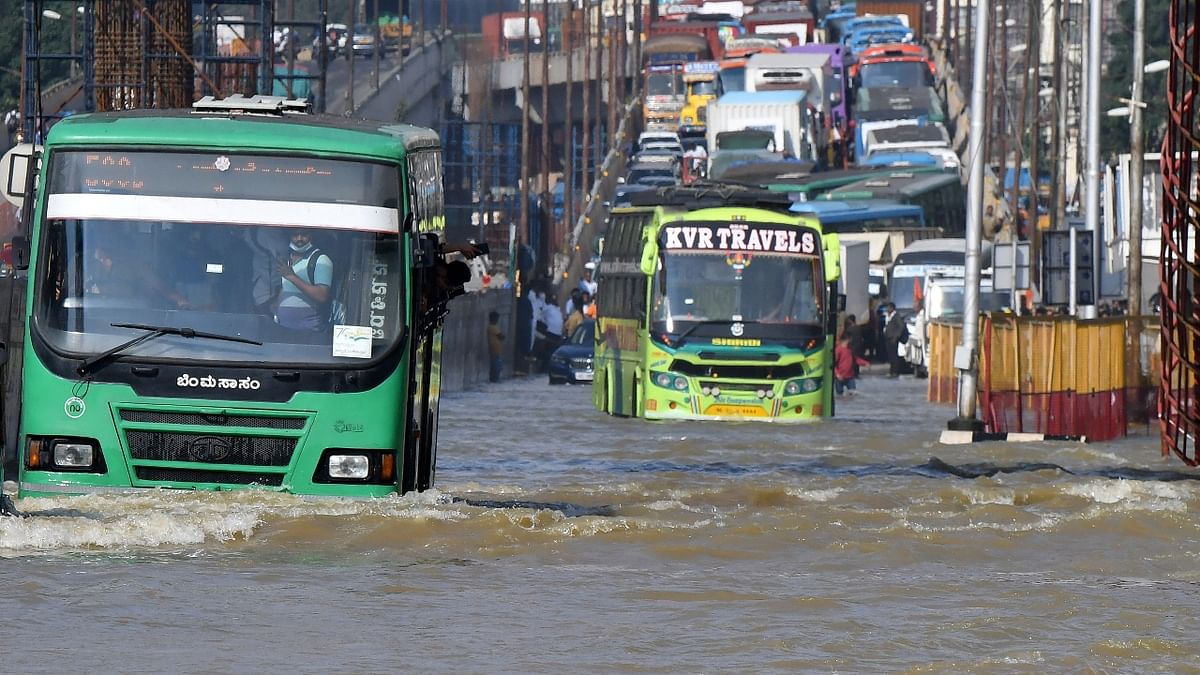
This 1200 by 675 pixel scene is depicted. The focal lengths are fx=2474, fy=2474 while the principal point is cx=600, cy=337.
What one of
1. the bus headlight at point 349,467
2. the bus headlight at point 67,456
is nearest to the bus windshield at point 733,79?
the bus headlight at point 349,467

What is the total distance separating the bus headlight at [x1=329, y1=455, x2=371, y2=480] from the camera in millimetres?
13320

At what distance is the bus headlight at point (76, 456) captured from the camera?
13070 millimetres

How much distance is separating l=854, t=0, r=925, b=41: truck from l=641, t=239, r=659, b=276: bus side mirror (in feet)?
242

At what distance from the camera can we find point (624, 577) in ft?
42.1

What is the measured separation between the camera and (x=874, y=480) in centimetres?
2056

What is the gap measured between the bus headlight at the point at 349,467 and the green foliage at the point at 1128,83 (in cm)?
7217

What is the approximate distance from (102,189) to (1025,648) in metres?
5.75

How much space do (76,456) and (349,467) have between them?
144 centimetres

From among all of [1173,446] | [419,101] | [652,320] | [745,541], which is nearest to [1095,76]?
[652,320]

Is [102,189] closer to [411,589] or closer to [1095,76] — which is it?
[411,589]

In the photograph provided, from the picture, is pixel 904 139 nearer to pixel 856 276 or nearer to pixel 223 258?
pixel 856 276

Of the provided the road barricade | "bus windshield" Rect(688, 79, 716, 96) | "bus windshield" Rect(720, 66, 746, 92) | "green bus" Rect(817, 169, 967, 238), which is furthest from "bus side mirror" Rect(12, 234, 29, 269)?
"bus windshield" Rect(688, 79, 716, 96)

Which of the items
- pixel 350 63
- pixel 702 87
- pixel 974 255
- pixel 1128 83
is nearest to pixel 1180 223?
pixel 974 255

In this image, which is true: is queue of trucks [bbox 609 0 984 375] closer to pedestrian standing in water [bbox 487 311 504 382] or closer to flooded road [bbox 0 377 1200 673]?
pedestrian standing in water [bbox 487 311 504 382]
